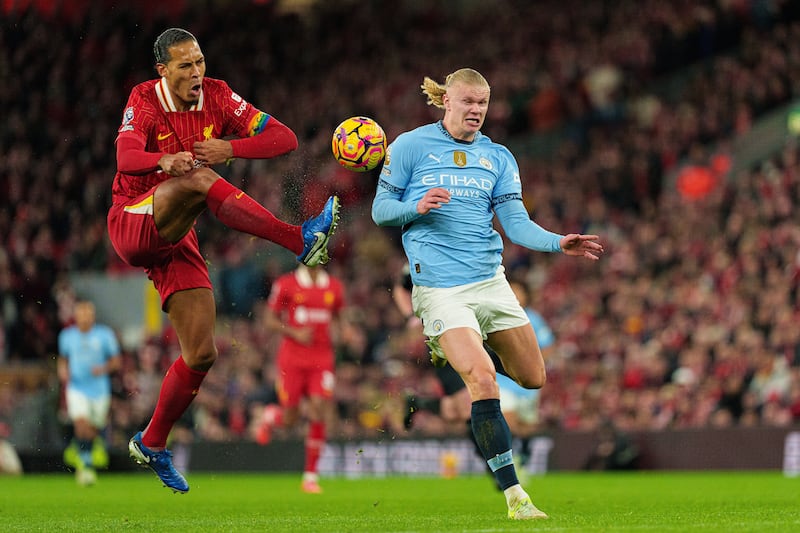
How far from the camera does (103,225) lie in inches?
844

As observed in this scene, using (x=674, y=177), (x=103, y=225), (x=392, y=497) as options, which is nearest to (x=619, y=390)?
(x=674, y=177)

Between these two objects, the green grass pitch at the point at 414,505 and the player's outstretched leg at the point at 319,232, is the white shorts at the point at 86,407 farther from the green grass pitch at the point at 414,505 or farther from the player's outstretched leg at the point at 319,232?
the player's outstretched leg at the point at 319,232

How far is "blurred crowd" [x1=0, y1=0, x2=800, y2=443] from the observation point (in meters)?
16.6

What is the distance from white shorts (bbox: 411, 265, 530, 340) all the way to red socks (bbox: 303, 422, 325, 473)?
5788mm

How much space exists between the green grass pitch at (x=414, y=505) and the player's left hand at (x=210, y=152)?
220cm

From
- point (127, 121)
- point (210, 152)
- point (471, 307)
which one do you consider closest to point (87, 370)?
point (127, 121)

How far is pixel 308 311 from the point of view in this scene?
1511 centimetres

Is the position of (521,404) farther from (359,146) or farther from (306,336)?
(359,146)

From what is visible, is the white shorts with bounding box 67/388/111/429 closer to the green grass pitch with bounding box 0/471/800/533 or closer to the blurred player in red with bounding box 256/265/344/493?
the green grass pitch with bounding box 0/471/800/533

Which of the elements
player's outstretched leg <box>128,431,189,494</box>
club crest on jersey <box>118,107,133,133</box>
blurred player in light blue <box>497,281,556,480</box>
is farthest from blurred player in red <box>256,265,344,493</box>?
club crest on jersey <box>118,107,133,133</box>

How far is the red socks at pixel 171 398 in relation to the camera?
30.7 ft

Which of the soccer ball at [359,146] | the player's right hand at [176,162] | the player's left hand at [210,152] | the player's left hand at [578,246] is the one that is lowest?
the player's left hand at [578,246]

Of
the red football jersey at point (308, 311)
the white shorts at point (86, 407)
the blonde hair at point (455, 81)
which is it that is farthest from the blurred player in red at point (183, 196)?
the white shorts at point (86, 407)

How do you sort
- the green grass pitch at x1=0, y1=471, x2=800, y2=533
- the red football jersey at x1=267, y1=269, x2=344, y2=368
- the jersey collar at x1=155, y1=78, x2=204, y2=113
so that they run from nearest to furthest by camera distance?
the green grass pitch at x1=0, y1=471, x2=800, y2=533
the jersey collar at x1=155, y1=78, x2=204, y2=113
the red football jersey at x1=267, y1=269, x2=344, y2=368
